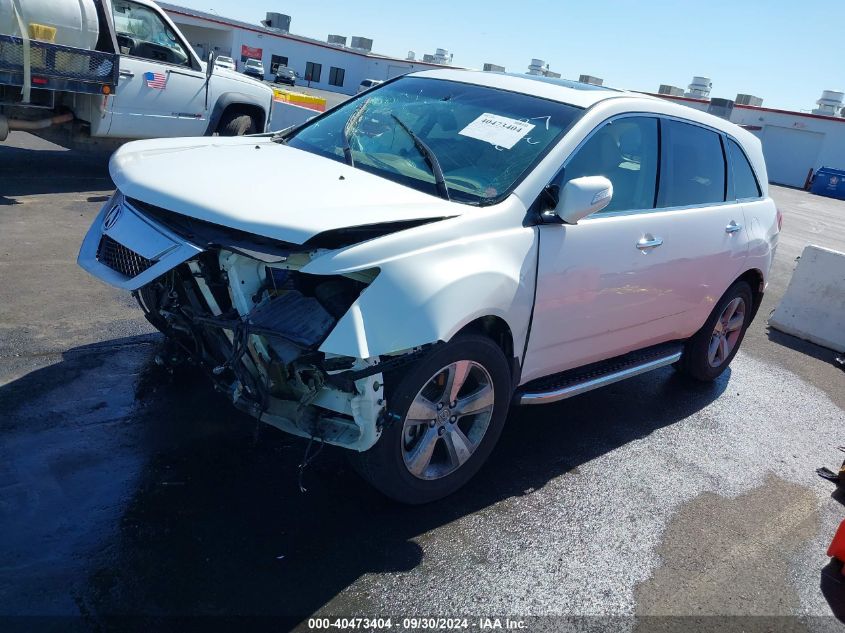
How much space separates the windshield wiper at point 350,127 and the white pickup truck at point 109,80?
500cm

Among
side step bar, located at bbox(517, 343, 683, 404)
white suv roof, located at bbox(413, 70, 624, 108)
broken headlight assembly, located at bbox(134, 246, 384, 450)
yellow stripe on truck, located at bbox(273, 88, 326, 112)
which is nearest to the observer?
broken headlight assembly, located at bbox(134, 246, 384, 450)

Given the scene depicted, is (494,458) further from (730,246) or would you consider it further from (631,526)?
(730,246)

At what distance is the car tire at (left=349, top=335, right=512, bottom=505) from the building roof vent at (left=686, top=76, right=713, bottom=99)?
4815 cm

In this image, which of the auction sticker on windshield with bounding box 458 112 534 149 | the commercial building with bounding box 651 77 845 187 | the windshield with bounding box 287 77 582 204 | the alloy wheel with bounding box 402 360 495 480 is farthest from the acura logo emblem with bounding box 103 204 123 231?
the commercial building with bounding box 651 77 845 187

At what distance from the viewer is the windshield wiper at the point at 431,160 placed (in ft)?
12.3

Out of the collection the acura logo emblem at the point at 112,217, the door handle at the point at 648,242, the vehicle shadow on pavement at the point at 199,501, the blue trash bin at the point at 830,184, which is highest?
the door handle at the point at 648,242

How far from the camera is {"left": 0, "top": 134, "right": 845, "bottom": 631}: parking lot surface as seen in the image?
3.01 m

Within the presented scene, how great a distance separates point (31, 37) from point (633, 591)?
794 centimetres

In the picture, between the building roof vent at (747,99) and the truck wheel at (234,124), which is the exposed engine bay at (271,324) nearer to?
the truck wheel at (234,124)

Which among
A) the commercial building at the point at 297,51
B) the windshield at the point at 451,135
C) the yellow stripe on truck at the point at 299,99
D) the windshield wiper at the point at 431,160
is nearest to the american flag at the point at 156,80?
the yellow stripe on truck at the point at 299,99

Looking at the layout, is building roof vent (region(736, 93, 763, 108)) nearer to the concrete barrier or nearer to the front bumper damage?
the concrete barrier

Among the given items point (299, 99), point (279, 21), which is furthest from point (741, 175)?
point (279, 21)

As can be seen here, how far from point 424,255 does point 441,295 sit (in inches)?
7.5

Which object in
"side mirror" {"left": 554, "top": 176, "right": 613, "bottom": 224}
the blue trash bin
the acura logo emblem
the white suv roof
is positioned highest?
the white suv roof
